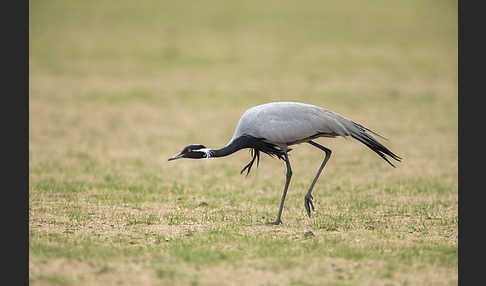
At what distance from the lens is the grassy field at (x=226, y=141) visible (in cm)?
726

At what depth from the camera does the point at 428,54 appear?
30.3 metres

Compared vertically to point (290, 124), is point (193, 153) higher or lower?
lower

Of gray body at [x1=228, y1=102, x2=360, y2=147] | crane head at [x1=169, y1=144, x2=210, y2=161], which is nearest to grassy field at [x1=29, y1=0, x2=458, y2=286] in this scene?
crane head at [x1=169, y1=144, x2=210, y2=161]

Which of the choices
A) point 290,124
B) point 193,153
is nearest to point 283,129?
point 290,124

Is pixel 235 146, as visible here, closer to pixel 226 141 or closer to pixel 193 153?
pixel 193 153

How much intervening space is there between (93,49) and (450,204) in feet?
75.8

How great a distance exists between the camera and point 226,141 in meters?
17.9

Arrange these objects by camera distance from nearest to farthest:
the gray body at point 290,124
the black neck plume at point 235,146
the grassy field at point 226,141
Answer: the grassy field at point 226,141 → the gray body at point 290,124 → the black neck plume at point 235,146

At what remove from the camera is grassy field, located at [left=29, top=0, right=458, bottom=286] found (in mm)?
7262

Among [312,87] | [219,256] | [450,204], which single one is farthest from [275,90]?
[219,256]

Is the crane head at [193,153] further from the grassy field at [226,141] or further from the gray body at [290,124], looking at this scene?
the grassy field at [226,141]

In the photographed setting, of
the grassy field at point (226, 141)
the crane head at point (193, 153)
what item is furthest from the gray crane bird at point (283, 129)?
the grassy field at point (226, 141)

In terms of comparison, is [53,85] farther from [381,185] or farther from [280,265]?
[280,265]

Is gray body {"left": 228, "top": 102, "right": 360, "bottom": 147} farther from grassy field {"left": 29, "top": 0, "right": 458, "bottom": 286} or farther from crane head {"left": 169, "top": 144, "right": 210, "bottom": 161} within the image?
grassy field {"left": 29, "top": 0, "right": 458, "bottom": 286}
